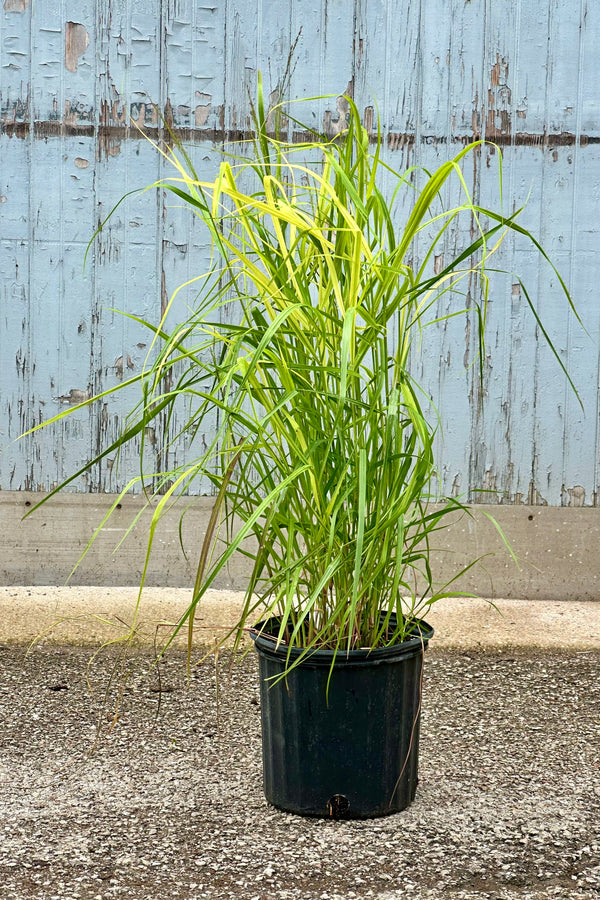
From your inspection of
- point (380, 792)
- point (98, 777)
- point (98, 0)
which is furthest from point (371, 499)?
point (98, 0)

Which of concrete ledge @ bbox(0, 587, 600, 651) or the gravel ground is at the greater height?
the gravel ground

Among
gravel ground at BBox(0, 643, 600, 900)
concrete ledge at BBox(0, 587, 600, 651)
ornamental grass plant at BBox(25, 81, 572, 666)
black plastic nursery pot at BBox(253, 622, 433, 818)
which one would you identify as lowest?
concrete ledge at BBox(0, 587, 600, 651)

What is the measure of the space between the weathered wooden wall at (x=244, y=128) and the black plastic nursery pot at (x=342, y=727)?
57.0 inches

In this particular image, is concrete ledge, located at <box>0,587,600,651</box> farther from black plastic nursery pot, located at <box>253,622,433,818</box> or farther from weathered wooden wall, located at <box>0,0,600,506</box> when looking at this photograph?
black plastic nursery pot, located at <box>253,622,433,818</box>

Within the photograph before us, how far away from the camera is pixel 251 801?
5.12ft

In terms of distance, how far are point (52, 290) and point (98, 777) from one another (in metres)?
1.69

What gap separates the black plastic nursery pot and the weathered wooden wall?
4.75 ft

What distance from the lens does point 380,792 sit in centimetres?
147

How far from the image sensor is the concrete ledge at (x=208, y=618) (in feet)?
8.07

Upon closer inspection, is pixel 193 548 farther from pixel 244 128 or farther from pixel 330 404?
pixel 330 404

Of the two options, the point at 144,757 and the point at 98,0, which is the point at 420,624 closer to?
the point at 144,757

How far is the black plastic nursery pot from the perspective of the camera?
1426 mm

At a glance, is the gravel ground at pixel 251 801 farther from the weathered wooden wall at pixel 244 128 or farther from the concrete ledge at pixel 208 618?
the weathered wooden wall at pixel 244 128

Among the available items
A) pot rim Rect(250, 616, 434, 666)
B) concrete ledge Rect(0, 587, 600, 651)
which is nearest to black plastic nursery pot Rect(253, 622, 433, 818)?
pot rim Rect(250, 616, 434, 666)
